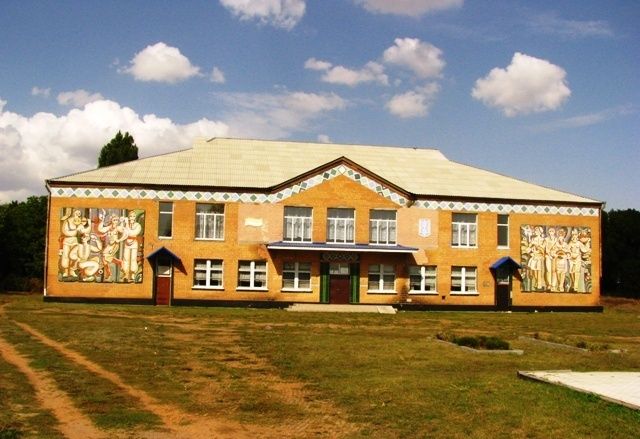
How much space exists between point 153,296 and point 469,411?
28858mm

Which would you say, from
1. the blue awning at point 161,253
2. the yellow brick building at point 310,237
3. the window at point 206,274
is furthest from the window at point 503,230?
the blue awning at point 161,253

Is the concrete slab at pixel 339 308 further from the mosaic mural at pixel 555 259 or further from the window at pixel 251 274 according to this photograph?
A: the mosaic mural at pixel 555 259

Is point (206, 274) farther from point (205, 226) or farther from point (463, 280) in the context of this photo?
point (463, 280)

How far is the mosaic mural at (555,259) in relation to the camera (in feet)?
135

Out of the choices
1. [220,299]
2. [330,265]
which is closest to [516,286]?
[330,265]

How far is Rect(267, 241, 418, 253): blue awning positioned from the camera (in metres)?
37.2

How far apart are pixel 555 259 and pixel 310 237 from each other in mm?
15904

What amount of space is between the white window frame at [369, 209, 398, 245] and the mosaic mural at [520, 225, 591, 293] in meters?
8.32

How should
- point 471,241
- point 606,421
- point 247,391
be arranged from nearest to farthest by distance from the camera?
point 606,421
point 247,391
point 471,241

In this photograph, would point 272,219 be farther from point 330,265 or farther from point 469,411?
point 469,411

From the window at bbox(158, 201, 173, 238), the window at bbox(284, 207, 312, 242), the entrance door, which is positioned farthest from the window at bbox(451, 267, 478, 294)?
the window at bbox(158, 201, 173, 238)

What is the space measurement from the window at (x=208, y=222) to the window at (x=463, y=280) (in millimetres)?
14549

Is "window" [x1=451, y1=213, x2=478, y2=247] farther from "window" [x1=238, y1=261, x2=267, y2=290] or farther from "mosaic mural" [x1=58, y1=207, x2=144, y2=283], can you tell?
"mosaic mural" [x1=58, y1=207, x2=144, y2=283]

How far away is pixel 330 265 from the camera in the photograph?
38.9 m
